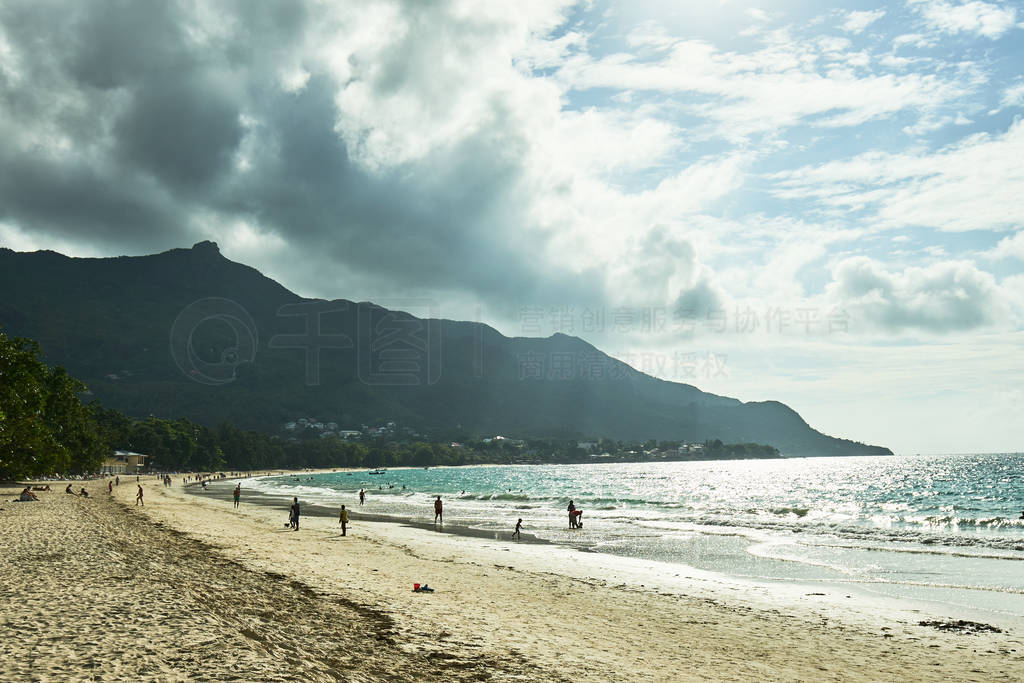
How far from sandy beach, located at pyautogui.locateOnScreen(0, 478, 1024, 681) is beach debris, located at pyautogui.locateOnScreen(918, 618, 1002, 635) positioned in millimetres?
375

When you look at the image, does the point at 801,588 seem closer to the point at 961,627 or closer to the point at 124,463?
the point at 961,627

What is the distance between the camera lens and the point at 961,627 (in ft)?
52.5

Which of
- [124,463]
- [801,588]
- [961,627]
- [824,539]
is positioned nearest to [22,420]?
[801,588]

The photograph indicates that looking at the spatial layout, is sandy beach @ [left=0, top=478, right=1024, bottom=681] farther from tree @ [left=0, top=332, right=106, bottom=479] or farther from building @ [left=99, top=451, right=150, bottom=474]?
building @ [left=99, top=451, right=150, bottom=474]

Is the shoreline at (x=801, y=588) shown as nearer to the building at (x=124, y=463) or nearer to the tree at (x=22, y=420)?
the tree at (x=22, y=420)

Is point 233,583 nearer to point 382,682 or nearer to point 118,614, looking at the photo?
point 118,614

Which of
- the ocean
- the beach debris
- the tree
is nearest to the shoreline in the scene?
the ocean

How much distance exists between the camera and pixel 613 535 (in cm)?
3881

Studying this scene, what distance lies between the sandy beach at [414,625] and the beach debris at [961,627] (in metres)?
0.37

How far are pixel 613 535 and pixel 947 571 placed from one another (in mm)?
17981

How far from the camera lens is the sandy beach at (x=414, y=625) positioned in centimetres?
966

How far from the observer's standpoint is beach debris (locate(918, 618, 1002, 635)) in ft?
51.3

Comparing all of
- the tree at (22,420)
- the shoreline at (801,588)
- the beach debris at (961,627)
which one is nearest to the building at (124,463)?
the tree at (22,420)

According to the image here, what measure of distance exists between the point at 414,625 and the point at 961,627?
14044mm
